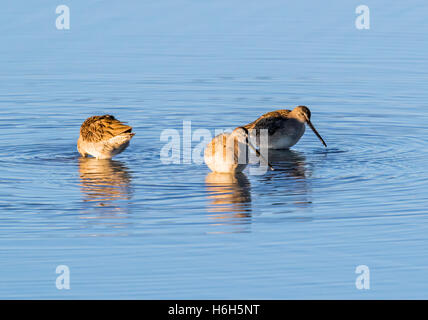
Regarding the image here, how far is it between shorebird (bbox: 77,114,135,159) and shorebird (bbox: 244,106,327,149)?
267cm

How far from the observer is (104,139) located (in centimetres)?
1767

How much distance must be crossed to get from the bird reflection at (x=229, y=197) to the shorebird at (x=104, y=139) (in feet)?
6.39

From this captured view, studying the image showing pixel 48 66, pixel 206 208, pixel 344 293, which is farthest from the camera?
pixel 48 66

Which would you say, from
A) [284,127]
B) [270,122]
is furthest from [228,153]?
[270,122]

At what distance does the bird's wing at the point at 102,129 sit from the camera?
1766cm

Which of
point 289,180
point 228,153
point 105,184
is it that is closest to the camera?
point 105,184

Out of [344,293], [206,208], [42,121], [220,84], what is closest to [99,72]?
[220,84]

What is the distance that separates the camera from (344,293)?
35.3ft

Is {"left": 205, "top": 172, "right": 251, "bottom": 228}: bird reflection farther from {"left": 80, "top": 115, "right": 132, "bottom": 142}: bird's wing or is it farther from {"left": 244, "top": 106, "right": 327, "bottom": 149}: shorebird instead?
{"left": 244, "top": 106, "right": 327, "bottom": 149}: shorebird

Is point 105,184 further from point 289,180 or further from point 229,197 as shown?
point 289,180

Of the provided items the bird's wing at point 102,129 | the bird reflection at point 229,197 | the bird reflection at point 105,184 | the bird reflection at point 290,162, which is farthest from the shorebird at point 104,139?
the bird reflection at point 290,162

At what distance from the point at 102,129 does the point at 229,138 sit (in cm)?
255

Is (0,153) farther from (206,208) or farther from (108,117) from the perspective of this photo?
(206,208)

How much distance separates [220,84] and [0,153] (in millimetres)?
7899
